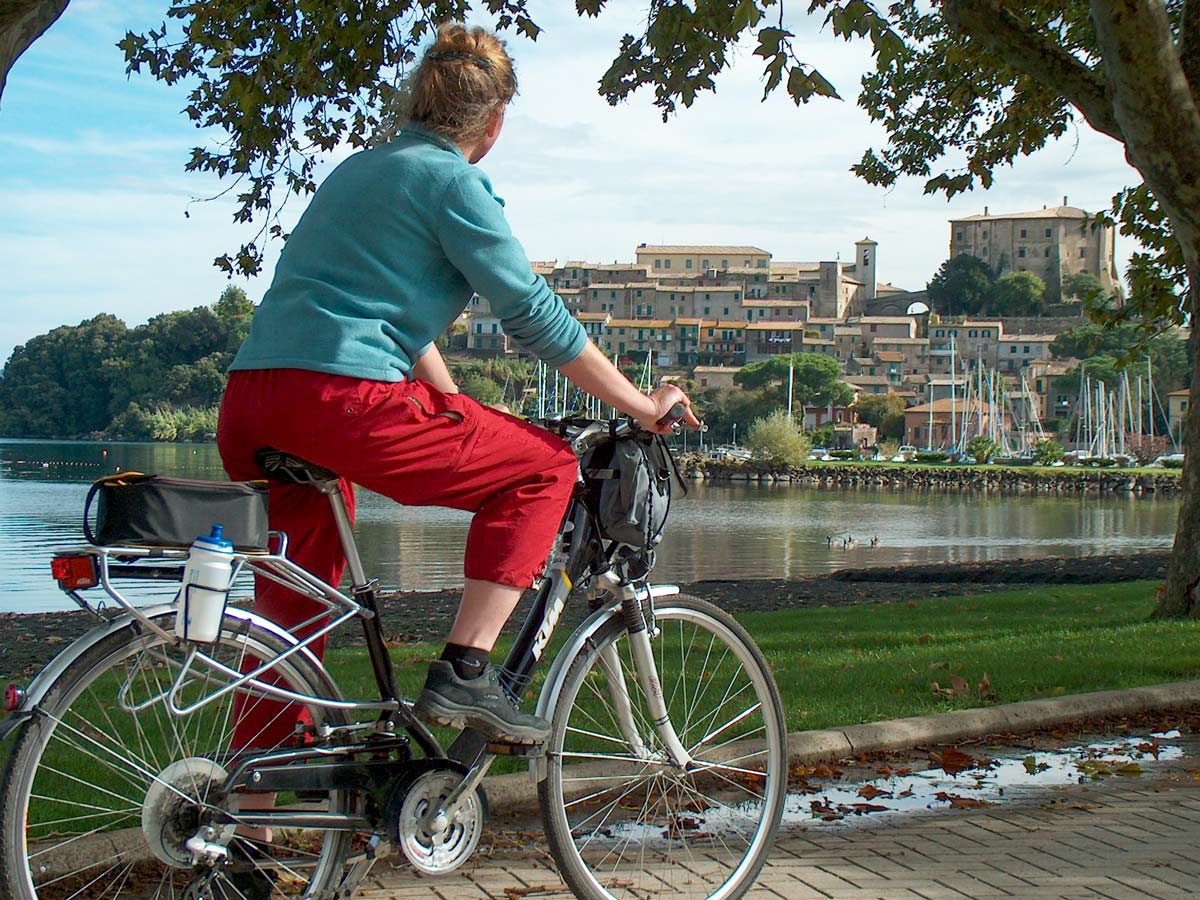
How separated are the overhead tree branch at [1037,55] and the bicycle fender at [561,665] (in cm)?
683

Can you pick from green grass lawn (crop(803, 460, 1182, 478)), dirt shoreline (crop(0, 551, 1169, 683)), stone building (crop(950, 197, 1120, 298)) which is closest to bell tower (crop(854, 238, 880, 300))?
stone building (crop(950, 197, 1120, 298))

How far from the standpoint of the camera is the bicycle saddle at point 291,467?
2.92m

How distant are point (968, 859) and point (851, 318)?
588 ft

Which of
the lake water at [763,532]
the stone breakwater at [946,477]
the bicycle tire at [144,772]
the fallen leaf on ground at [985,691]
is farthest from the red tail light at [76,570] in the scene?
the stone breakwater at [946,477]

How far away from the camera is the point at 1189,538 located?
9.54 m

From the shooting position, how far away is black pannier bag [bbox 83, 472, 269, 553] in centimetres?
261

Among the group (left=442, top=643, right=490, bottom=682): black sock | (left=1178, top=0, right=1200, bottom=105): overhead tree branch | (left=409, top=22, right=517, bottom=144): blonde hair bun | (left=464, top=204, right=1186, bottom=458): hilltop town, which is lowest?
(left=442, top=643, right=490, bottom=682): black sock

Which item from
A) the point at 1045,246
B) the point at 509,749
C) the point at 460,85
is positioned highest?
the point at 1045,246

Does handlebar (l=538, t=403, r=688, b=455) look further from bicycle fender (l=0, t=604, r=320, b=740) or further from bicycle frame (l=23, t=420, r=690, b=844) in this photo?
bicycle fender (l=0, t=604, r=320, b=740)

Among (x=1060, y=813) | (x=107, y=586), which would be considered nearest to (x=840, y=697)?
(x=1060, y=813)

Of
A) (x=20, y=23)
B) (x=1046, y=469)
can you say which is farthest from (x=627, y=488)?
(x=1046, y=469)

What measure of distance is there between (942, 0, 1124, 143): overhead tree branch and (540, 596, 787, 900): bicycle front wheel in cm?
654

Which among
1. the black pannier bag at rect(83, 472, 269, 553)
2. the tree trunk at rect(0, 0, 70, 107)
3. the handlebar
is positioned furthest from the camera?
the tree trunk at rect(0, 0, 70, 107)

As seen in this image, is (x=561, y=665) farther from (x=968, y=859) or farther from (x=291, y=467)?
(x=968, y=859)
